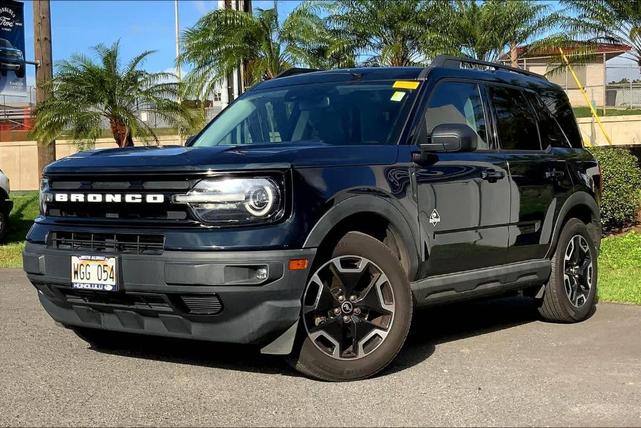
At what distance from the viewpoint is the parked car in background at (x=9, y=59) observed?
2042 cm

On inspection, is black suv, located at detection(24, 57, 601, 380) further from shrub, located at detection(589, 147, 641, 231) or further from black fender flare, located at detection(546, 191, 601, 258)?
shrub, located at detection(589, 147, 641, 231)

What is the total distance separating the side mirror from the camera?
5.50 metres

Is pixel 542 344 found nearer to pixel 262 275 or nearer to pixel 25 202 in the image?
pixel 262 275

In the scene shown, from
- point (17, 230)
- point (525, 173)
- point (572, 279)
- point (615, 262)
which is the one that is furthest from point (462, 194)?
point (17, 230)

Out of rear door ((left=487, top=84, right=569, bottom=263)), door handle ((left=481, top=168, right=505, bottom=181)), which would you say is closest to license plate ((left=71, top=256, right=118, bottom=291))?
door handle ((left=481, top=168, right=505, bottom=181))

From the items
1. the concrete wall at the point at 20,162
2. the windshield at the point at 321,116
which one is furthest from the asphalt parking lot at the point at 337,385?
the concrete wall at the point at 20,162

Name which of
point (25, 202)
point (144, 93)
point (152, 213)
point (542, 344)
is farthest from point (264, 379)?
point (25, 202)

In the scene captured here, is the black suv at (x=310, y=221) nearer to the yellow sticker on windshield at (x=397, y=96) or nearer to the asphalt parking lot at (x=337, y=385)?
the yellow sticker on windshield at (x=397, y=96)

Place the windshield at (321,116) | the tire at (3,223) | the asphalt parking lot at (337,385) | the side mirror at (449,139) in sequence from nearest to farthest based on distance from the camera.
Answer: the asphalt parking lot at (337,385) < the side mirror at (449,139) < the windshield at (321,116) < the tire at (3,223)

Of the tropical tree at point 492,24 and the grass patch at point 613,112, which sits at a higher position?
the tropical tree at point 492,24

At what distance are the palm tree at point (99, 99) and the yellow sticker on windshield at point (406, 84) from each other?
42.7 ft

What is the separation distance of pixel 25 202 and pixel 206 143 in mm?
14686

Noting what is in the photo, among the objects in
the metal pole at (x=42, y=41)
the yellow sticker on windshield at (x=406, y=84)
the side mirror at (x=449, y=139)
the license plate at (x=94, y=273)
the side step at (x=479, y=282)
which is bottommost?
the side step at (x=479, y=282)

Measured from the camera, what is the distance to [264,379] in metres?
5.13
